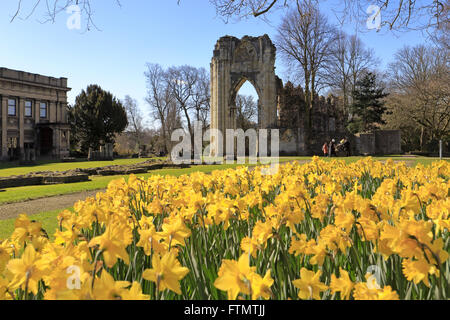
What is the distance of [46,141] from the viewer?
46.2 meters

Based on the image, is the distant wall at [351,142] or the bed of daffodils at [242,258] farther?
the distant wall at [351,142]

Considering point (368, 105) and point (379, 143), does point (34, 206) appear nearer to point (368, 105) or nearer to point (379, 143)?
A: point (379, 143)

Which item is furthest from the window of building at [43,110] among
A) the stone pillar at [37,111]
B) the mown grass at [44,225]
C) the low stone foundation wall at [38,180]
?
the mown grass at [44,225]

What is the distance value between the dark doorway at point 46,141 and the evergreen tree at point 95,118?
3.84 m

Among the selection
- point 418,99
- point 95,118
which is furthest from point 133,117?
point 418,99

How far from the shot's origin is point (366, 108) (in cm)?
4081

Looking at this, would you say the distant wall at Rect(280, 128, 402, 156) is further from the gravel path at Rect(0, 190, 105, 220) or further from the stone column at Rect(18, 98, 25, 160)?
the stone column at Rect(18, 98, 25, 160)

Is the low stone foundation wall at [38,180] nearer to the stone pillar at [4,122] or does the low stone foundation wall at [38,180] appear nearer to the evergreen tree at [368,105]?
the stone pillar at [4,122]

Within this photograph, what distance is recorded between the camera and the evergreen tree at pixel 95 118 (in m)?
48.3

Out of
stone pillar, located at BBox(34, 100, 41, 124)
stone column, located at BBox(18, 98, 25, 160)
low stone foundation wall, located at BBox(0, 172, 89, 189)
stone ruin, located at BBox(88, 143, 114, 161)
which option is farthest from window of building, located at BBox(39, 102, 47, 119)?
low stone foundation wall, located at BBox(0, 172, 89, 189)

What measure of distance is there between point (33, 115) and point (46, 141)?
3.73 metres

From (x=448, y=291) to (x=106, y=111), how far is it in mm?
52260

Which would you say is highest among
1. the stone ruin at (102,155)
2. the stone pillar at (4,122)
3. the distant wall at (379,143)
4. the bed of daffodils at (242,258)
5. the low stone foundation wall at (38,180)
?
the stone pillar at (4,122)

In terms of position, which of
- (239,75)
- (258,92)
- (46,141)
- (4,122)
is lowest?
(46,141)
